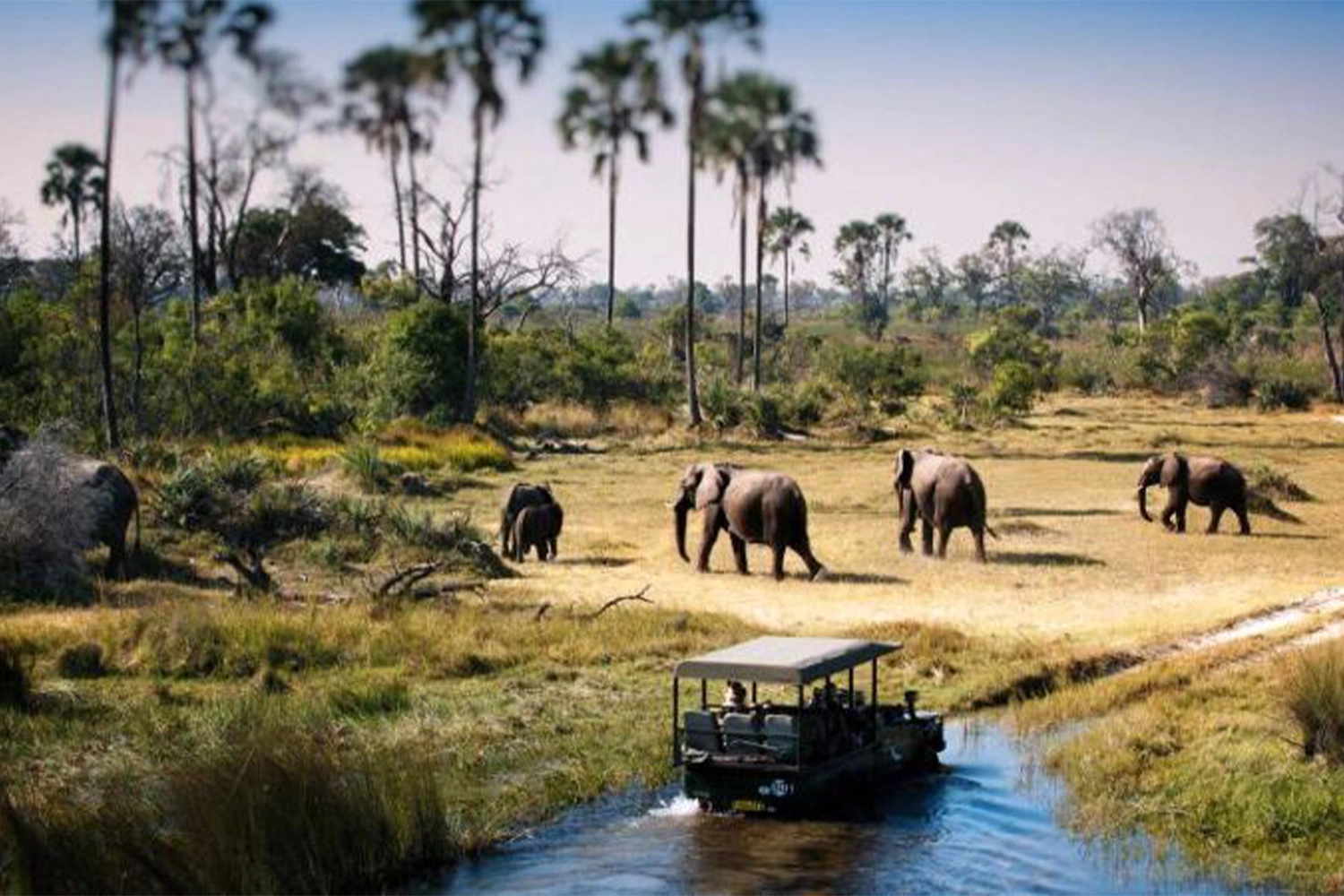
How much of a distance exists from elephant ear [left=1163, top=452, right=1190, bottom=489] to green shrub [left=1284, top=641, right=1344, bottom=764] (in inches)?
638

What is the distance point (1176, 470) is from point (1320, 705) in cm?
1699

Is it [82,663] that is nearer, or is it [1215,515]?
[82,663]

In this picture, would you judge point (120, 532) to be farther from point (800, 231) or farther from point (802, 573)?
point (800, 231)

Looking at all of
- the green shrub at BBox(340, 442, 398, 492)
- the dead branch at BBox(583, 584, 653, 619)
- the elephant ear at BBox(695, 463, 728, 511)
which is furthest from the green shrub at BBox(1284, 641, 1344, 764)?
the green shrub at BBox(340, 442, 398, 492)

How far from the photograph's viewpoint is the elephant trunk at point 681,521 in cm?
2866

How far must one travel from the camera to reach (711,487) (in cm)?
2777

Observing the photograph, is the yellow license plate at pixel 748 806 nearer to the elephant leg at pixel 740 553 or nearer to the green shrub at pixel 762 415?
the elephant leg at pixel 740 553

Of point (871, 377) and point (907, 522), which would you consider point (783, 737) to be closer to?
point (907, 522)

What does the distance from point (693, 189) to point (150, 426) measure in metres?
23.2

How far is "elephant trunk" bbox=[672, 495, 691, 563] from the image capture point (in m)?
28.7

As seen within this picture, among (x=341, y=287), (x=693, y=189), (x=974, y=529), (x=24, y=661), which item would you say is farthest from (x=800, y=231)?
(x=24, y=661)

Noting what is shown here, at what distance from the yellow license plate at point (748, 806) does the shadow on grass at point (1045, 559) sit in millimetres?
14197

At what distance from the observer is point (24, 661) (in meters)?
18.4

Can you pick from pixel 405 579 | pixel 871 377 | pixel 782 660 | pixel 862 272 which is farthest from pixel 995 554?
pixel 862 272
